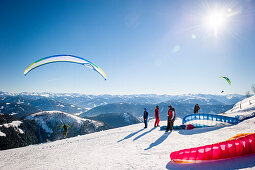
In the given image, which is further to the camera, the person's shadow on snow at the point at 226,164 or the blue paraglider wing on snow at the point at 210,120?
the blue paraglider wing on snow at the point at 210,120

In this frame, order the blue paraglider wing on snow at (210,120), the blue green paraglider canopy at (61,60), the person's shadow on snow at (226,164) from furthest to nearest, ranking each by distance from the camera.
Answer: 1. the blue green paraglider canopy at (61,60)
2. the blue paraglider wing on snow at (210,120)
3. the person's shadow on snow at (226,164)

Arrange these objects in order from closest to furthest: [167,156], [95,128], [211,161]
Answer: [211,161], [167,156], [95,128]

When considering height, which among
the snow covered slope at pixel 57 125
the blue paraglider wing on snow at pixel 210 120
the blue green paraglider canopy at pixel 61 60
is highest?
the blue green paraglider canopy at pixel 61 60

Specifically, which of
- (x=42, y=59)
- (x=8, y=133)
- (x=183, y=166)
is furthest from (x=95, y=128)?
(x=183, y=166)

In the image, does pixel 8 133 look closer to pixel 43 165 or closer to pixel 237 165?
pixel 43 165

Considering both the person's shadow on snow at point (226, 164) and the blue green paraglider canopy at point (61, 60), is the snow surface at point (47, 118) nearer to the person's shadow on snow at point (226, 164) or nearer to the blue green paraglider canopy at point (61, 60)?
the blue green paraglider canopy at point (61, 60)

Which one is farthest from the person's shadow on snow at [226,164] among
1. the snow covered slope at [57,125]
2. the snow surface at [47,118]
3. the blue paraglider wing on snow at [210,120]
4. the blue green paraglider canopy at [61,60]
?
the snow surface at [47,118]

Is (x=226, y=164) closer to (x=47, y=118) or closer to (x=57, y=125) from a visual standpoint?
(x=57, y=125)

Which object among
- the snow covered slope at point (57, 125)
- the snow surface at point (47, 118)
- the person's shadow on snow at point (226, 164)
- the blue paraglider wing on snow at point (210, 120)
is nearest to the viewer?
the person's shadow on snow at point (226, 164)

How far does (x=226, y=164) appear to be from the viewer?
3879 mm

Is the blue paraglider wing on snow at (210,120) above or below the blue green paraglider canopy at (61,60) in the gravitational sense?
below

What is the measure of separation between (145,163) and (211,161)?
2.26 m

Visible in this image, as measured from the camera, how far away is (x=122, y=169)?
4766 millimetres

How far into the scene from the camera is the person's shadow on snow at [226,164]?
3671mm
